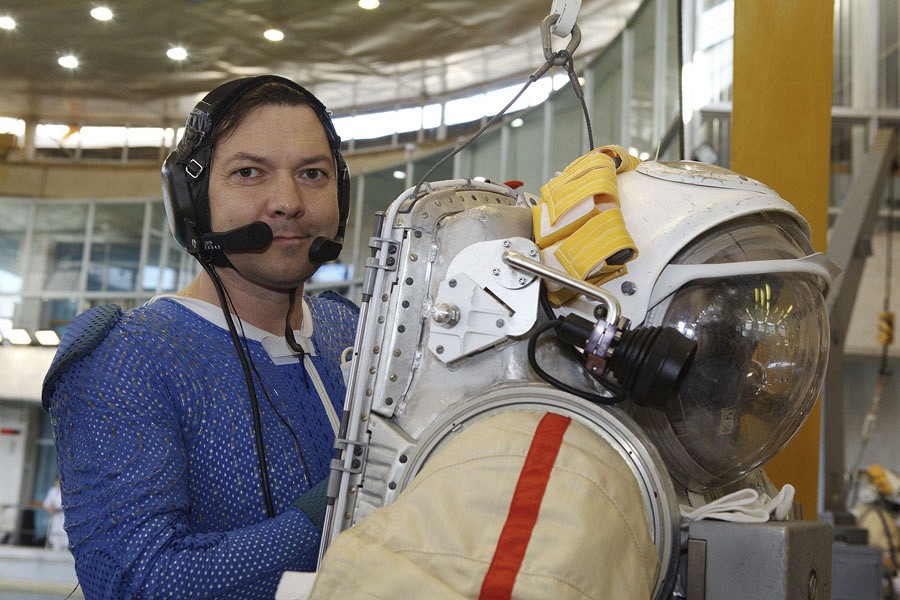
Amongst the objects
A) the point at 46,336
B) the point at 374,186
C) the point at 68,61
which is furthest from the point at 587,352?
the point at 46,336

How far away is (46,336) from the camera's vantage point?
37.1 feet

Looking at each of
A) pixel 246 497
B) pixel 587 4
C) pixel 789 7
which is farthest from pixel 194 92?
pixel 246 497

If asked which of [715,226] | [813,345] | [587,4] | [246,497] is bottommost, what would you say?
[246,497]

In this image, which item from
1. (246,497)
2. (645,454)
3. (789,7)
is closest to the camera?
(645,454)

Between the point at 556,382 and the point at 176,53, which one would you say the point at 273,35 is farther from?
the point at 556,382

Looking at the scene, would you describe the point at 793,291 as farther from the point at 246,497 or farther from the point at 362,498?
the point at 246,497

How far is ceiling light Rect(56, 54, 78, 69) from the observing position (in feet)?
31.2

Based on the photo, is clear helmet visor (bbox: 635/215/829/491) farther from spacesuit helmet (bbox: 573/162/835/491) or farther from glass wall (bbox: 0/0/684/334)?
glass wall (bbox: 0/0/684/334)

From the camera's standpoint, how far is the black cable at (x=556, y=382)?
0.98 m

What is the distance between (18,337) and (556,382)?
38.9 ft

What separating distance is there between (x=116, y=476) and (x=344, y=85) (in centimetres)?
889

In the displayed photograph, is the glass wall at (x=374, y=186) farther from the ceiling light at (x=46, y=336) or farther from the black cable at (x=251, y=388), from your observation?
the black cable at (x=251, y=388)

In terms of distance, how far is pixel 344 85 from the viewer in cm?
962

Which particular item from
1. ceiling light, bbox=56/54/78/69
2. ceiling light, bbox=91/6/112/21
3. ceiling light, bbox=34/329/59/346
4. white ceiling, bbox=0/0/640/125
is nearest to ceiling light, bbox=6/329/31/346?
ceiling light, bbox=34/329/59/346
